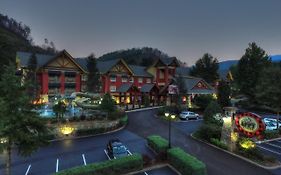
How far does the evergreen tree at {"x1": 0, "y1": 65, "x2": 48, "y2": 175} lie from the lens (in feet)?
51.7

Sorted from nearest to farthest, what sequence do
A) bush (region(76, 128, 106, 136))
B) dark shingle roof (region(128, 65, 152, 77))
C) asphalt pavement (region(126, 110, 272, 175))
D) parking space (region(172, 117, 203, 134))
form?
asphalt pavement (region(126, 110, 272, 175)) → bush (region(76, 128, 106, 136)) → parking space (region(172, 117, 203, 134)) → dark shingle roof (region(128, 65, 152, 77))

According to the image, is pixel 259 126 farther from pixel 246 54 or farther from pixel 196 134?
pixel 246 54

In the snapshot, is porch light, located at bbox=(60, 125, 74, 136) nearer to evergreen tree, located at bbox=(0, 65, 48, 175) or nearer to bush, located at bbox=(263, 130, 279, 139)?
evergreen tree, located at bbox=(0, 65, 48, 175)

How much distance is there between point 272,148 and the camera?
29.8 metres

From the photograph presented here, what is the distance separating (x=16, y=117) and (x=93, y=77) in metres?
42.7

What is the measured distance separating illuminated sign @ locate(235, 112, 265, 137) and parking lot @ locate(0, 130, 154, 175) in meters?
9.87

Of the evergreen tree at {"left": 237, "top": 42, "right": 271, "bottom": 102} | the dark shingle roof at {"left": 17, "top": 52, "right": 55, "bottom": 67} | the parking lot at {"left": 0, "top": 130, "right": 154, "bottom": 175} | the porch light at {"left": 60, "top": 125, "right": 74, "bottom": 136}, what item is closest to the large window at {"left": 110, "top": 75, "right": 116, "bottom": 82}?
the dark shingle roof at {"left": 17, "top": 52, "right": 55, "bottom": 67}

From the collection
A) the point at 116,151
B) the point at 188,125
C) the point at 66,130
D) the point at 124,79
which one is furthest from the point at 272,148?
the point at 124,79

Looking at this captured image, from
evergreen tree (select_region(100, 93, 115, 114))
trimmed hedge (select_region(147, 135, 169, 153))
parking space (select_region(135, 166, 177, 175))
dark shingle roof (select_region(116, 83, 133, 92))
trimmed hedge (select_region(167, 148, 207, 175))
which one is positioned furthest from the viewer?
dark shingle roof (select_region(116, 83, 133, 92))

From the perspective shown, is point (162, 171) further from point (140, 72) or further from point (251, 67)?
point (251, 67)

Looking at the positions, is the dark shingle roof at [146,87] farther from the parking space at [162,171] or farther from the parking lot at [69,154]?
the parking space at [162,171]

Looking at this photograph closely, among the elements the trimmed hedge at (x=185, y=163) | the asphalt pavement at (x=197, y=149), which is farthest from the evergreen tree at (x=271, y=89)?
the trimmed hedge at (x=185, y=163)

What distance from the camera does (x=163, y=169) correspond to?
899 inches

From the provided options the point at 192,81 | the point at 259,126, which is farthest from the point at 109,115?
the point at 192,81
